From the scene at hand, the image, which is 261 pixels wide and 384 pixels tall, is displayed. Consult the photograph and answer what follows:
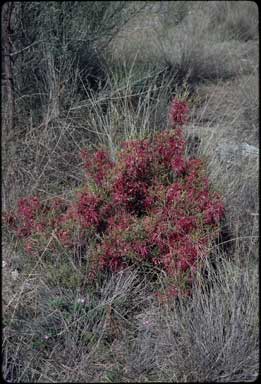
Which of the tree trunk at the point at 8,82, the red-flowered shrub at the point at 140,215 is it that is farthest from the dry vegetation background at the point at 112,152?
the red-flowered shrub at the point at 140,215

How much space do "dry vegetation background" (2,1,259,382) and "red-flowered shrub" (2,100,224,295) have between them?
13cm

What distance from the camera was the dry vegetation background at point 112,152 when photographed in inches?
90.4

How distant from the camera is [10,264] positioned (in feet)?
9.60

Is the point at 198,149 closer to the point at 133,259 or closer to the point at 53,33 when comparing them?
the point at 133,259

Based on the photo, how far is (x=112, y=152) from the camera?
3.47 m

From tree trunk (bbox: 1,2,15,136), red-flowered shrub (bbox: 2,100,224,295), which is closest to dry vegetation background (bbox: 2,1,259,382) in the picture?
tree trunk (bbox: 1,2,15,136)

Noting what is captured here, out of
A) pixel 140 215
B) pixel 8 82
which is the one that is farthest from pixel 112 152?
pixel 8 82

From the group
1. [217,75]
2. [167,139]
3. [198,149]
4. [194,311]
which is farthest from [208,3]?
[194,311]

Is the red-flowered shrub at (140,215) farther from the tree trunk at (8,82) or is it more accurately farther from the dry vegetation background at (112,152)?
the tree trunk at (8,82)

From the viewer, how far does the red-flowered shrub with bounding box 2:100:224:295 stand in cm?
269

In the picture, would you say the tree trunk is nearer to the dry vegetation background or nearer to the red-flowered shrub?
the dry vegetation background

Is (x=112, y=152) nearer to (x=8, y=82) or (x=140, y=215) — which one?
(x=140, y=215)

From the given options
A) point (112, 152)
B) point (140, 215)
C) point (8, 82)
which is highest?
point (8, 82)

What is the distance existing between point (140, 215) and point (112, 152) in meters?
0.64
